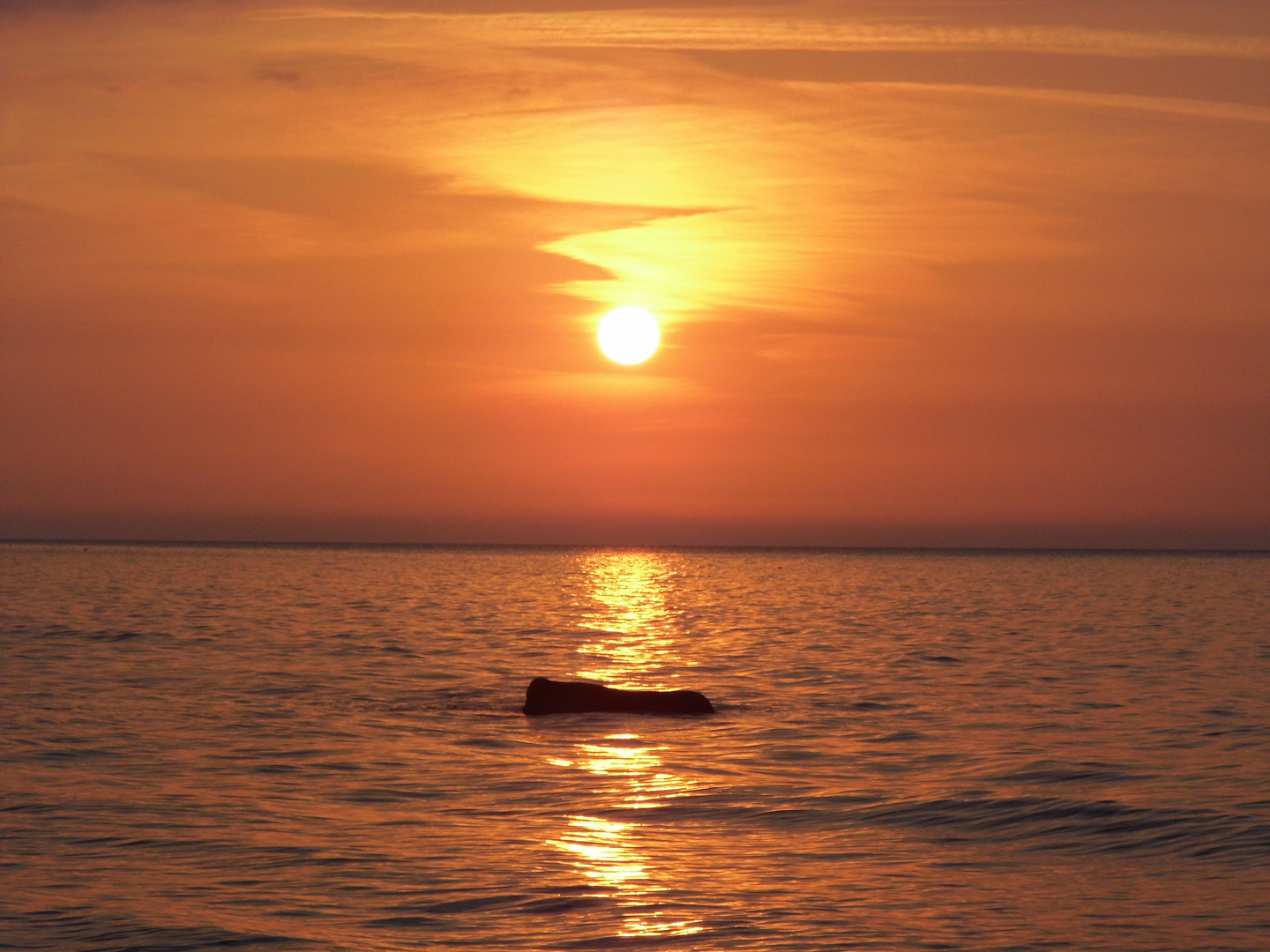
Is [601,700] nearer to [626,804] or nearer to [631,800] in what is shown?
[631,800]

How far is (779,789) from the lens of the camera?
70.6 ft

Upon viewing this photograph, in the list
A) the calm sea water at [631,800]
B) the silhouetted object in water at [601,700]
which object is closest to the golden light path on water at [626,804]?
the calm sea water at [631,800]

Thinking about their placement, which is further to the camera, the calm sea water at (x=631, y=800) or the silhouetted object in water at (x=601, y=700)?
the silhouetted object in water at (x=601, y=700)

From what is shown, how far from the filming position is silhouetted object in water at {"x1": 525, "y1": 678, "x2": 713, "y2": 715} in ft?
101

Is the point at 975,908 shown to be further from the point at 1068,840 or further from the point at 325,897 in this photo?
the point at 325,897

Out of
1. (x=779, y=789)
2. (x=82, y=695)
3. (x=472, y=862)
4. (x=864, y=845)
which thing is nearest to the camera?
(x=472, y=862)

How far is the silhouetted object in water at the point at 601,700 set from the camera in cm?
3081

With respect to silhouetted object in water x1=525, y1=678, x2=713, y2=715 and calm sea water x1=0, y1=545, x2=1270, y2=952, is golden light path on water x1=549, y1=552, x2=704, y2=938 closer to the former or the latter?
calm sea water x1=0, y1=545, x2=1270, y2=952

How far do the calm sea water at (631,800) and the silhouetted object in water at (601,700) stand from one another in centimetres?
58

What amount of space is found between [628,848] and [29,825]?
819cm

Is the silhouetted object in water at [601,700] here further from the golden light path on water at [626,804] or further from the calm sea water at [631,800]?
the golden light path on water at [626,804]

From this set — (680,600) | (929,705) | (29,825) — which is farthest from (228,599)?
(29,825)

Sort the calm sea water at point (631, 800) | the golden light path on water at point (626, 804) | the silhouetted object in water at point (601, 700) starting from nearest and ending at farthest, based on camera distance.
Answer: the calm sea water at point (631, 800)
the golden light path on water at point (626, 804)
the silhouetted object in water at point (601, 700)

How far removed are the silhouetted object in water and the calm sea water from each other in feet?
1.91
